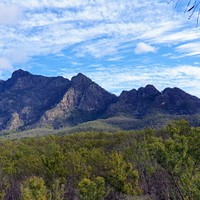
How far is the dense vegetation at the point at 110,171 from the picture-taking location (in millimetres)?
48000

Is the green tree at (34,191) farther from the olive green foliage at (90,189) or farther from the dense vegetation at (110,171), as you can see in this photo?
the olive green foliage at (90,189)

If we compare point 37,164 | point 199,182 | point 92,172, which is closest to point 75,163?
point 92,172

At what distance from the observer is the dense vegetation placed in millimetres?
48000

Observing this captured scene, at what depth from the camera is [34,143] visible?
Answer: 345 ft

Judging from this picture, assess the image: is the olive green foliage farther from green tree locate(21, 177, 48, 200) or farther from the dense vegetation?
green tree locate(21, 177, 48, 200)

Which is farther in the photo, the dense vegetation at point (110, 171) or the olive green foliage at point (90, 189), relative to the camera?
the olive green foliage at point (90, 189)

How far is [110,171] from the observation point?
57562 mm

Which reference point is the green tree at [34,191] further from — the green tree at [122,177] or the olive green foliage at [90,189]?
the green tree at [122,177]

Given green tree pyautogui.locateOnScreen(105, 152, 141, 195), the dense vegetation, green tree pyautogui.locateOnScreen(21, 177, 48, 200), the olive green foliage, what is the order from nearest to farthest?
green tree pyautogui.locateOnScreen(21, 177, 48, 200), the dense vegetation, the olive green foliage, green tree pyautogui.locateOnScreen(105, 152, 141, 195)

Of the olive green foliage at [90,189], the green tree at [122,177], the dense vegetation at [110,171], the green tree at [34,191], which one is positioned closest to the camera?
the green tree at [34,191]

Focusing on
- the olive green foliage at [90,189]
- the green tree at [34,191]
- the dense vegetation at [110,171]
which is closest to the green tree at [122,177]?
the dense vegetation at [110,171]

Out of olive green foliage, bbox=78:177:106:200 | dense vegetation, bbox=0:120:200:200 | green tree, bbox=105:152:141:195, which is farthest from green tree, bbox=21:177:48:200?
green tree, bbox=105:152:141:195

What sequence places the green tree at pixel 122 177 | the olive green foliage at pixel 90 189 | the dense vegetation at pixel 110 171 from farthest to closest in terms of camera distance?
the green tree at pixel 122 177 → the olive green foliage at pixel 90 189 → the dense vegetation at pixel 110 171

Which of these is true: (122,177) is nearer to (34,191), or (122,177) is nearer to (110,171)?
(110,171)
